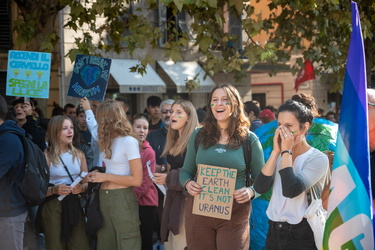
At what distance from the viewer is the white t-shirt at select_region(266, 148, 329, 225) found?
4.18m

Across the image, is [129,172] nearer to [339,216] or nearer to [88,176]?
[88,176]

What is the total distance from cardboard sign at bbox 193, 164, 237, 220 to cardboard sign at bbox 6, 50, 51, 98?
344 centimetres

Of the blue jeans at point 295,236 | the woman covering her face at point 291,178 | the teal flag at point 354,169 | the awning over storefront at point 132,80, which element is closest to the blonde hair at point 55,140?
the woman covering her face at point 291,178

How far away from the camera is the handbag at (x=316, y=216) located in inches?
163

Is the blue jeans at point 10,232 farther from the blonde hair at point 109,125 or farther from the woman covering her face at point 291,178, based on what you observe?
the woman covering her face at point 291,178

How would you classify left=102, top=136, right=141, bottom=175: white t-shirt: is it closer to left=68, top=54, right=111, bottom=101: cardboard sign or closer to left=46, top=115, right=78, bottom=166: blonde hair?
left=46, top=115, right=78, bottom=166: blonde hair

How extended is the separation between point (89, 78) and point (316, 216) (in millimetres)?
4801

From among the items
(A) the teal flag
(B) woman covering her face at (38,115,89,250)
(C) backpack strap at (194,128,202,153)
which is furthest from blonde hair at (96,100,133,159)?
(A) the teal flag

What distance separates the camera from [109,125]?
20.3 ft

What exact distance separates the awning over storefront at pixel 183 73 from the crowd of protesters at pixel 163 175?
925cm

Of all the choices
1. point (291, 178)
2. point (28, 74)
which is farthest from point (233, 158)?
point (28, 74)

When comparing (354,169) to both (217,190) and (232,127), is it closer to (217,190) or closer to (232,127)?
(217,190)

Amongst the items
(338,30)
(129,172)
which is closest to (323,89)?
(338,30)

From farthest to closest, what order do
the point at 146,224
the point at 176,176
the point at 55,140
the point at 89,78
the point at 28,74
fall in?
the point at 89,78 → the point at 28,74 → the point at 146,224 → the point at 55,140 → the point at 176,176
